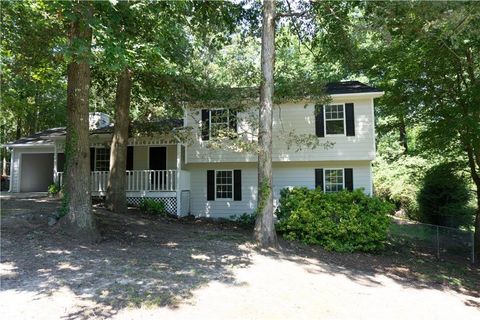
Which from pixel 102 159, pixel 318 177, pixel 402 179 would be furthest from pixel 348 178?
pixel 102 159

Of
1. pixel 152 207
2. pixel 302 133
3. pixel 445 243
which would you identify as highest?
pixel 302 133

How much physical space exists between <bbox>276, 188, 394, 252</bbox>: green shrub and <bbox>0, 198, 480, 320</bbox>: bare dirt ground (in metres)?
0.60

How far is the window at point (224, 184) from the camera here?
640 inches

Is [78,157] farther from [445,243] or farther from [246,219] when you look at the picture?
[445,243]

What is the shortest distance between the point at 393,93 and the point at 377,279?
8.76 m

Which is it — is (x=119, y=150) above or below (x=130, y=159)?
above

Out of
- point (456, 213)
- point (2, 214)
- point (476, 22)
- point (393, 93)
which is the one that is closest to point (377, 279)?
point (476, 22)

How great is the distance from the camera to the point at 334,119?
1495cm

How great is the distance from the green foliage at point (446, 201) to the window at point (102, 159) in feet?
49.5

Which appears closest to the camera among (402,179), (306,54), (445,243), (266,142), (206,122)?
(266,142)

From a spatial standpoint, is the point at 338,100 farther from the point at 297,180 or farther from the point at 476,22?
the point at 476,22

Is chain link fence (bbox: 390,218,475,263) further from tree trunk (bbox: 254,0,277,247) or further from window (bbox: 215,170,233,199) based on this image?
window (bbox: 215,170,233,199)

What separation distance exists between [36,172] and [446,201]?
22.0 meters

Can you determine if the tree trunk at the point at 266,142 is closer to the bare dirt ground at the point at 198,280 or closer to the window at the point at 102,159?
the bare dirt ground at the point at 198,280
